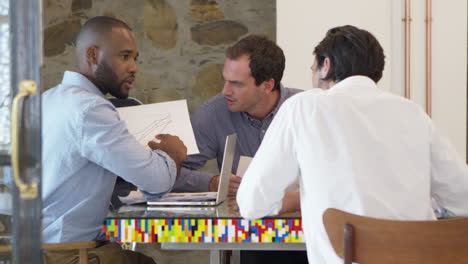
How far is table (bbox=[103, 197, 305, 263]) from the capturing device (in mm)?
2189

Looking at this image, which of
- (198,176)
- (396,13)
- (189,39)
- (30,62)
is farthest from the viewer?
(189,39)

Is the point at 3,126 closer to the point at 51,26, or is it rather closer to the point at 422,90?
the point at 422,90

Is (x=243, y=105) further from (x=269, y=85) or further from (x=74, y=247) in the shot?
(x=74, y=247)

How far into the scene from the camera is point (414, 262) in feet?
6.11

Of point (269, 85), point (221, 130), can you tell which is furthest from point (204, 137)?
point (269, 85)

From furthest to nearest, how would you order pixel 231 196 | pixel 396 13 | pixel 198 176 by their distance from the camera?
pixel 396 13, pixel 198 176, pixel 231 196

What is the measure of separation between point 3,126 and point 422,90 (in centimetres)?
237

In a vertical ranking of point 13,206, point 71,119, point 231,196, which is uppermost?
point 71,119

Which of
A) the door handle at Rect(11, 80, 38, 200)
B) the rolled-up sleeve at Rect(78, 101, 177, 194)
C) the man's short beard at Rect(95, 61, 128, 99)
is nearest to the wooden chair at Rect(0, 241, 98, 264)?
the rolled-up sleeve at Rect(78, 101, 177, 194)

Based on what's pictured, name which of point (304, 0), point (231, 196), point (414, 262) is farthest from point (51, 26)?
point (414, 262)

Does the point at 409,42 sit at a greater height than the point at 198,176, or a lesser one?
greater

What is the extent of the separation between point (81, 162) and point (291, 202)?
0.68m

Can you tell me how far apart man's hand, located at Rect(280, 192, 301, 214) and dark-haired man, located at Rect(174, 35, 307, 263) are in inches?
36.0

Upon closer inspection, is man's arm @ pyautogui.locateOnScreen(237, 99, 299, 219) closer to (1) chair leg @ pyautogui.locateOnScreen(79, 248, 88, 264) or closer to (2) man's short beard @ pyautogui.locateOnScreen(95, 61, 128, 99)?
(1) chair leg @ pyautogui.locateOnScreen(79, 248, 88, 264)
